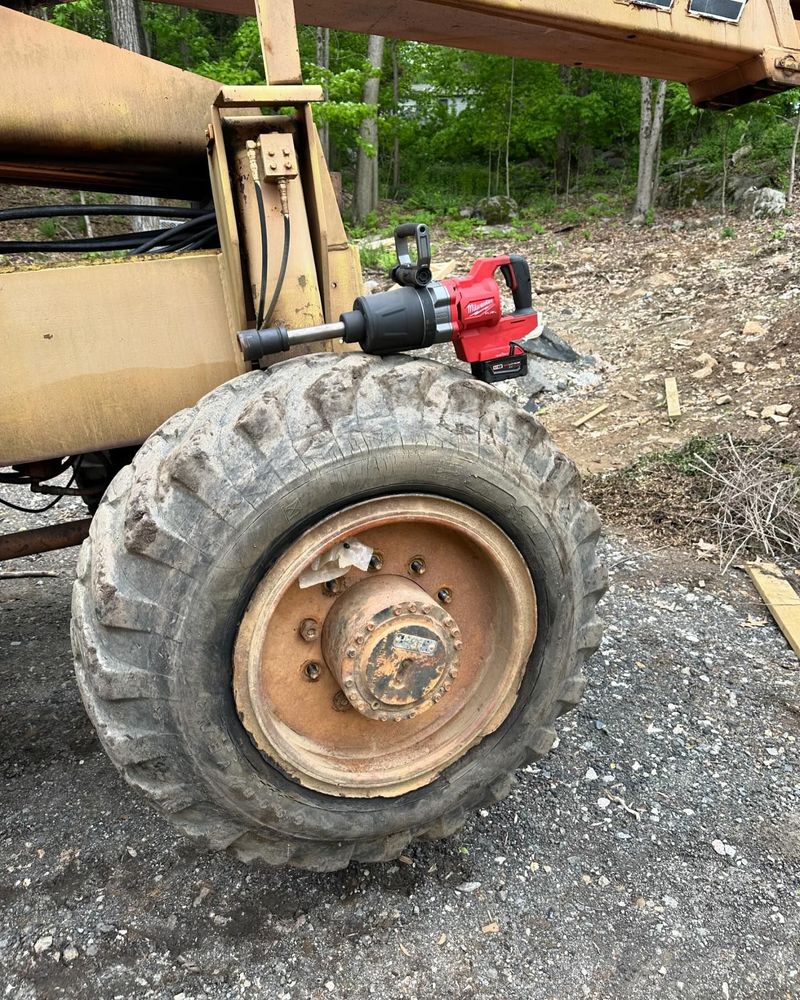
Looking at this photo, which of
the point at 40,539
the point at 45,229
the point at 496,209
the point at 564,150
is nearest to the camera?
the point at 40,539

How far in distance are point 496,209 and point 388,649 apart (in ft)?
65.0

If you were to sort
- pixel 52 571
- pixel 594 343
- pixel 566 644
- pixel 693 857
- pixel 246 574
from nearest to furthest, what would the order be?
pixel 246 574
pixel 566 644
pixel 693 857
pixel 52 571
pixel 594 343

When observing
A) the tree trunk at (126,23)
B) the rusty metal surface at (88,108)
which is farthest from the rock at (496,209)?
the rusty metal surface at (88,108)

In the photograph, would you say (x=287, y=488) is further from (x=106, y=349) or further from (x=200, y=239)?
(x=200, y=239)

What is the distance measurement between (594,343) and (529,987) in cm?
847

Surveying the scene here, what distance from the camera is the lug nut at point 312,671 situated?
2.17m

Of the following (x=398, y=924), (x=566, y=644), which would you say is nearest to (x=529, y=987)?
(x=398, y=924)

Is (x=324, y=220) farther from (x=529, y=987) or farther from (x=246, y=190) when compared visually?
(x=529, y=987)

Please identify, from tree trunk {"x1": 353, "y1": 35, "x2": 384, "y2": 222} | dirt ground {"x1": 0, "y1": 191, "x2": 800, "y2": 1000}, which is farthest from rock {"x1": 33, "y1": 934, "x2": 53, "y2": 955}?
tree trunk {"x1": 353, "y1": 35, "x2": 384, "y2": 222}

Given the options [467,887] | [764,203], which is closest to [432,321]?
[467,887]

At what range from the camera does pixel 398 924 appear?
7.54 feet

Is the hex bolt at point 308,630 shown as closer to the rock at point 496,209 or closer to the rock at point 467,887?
the rock at point 467,887

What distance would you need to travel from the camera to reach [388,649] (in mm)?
2033

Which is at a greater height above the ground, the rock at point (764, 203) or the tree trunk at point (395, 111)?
the tree trunk at point (395, 111)
